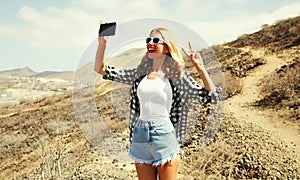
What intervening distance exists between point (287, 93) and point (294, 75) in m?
1.47

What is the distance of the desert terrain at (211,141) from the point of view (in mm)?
3874

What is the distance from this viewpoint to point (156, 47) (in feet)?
7.24

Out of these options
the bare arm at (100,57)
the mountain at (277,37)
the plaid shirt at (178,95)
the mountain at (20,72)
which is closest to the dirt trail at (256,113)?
the mountain at (277,37)

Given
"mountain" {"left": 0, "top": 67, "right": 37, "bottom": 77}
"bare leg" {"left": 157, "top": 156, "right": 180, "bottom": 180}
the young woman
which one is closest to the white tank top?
the young woman

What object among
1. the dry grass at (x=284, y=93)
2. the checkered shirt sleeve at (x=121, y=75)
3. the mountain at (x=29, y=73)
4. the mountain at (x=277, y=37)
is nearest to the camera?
the checkered shirt sleeve at (x=121, y=75)

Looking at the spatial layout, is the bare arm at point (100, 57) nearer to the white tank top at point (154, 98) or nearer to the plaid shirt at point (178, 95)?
the plaid shirt at point (178, 95)

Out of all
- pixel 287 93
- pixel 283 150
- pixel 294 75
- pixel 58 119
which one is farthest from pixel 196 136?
pixel 58 119

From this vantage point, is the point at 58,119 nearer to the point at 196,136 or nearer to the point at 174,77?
the point at 196,136

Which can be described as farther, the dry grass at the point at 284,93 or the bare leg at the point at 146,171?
the dry grass at the point at 284,93

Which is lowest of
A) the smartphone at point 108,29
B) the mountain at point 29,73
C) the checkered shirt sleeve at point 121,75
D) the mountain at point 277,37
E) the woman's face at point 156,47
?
the checkered shirt sleeve at point 121,75

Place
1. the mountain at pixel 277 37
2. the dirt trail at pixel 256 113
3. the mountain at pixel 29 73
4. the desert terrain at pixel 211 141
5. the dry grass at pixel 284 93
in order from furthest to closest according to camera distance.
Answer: the mountain at pixel 29 73, the mountain at pixel 277 37, the dry grass at pixel 284 93, the dirt trail at pixel 256 113, the desert terrain at pixel 211 141

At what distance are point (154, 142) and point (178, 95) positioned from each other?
0.29 metres

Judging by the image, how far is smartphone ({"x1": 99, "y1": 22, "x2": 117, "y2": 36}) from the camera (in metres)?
2.19

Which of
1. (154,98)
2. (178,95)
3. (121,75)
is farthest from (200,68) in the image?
(121,75)
